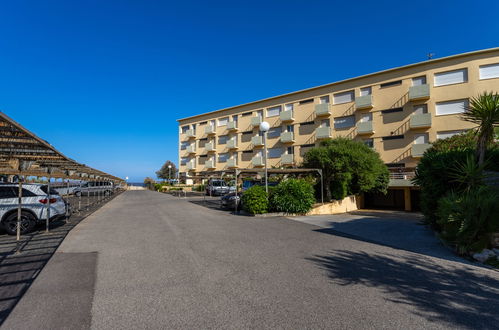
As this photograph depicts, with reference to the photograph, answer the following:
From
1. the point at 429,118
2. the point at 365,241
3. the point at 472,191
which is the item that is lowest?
the point at 365,241

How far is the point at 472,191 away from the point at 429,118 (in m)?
23.2

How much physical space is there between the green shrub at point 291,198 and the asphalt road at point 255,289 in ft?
19.3

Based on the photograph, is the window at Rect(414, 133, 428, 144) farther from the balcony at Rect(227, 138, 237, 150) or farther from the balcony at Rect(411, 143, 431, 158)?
the balcony at Rect(227, 138, 237, 150)

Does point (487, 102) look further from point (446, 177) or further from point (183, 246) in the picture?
point (183, 246)

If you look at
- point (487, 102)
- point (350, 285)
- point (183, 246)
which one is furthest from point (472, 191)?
point (183, 246)

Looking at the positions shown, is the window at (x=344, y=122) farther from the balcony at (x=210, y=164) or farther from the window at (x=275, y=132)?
the balcony at (x=210, y=164)

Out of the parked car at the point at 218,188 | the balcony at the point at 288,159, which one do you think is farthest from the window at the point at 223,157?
the parked car at the point at 218,188

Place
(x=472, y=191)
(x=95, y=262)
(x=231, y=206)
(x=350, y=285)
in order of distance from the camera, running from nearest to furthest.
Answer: (x=350, y=285)
(x=95, y=262)
(x=472, y=191)
(x=231, y=206)

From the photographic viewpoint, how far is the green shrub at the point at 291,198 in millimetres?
12352

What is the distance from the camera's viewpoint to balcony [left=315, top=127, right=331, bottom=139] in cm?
3067

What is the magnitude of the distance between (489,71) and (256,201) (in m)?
26.1

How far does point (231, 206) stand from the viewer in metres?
14.9

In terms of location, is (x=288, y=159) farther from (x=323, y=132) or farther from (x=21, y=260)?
(x=21, y=260)

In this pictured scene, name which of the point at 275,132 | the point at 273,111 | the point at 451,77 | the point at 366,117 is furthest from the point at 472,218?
the point at 273,111
